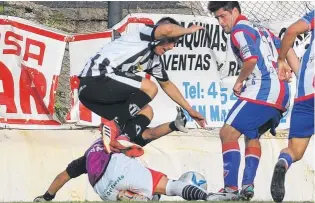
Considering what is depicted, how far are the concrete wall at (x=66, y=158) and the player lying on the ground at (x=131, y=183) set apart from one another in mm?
1273

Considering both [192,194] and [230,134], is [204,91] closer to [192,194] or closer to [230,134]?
[230,134]

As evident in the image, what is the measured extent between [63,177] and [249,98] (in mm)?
2200

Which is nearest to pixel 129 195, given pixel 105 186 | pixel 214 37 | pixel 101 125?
pixel 105 186

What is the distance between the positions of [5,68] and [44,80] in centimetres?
43

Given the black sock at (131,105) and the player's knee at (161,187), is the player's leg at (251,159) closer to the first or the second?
the player's knee at (161,187)

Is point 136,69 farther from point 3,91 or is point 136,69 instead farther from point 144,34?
point 3,91

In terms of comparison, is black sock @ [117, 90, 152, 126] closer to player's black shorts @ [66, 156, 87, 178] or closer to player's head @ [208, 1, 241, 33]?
player's black shorts @ [66, 156, 87, 178]

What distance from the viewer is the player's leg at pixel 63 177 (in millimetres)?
11453

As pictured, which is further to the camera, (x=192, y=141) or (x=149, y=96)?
(x=192, y=141)

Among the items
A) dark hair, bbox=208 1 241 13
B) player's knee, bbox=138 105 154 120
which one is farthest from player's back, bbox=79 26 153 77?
dark hair, bbox=208 1 241 13

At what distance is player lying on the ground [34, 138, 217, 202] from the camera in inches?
411

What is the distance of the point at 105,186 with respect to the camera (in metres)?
10.6

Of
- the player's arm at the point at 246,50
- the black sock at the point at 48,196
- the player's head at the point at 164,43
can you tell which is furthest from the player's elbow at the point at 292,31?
the black sock at the point at 48,196

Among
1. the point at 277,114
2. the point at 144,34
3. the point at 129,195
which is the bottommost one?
the point at 129,195
